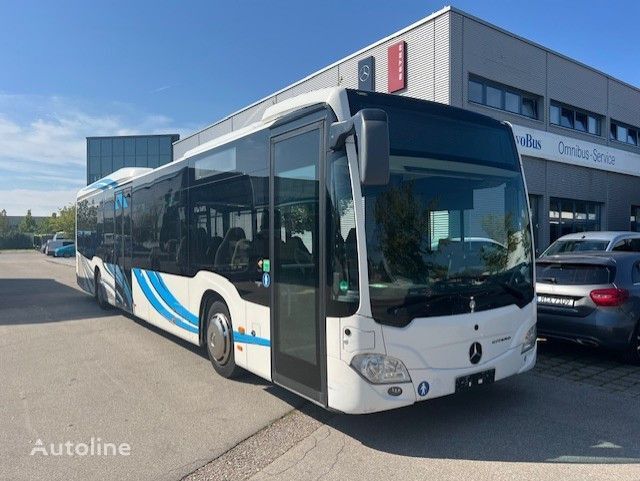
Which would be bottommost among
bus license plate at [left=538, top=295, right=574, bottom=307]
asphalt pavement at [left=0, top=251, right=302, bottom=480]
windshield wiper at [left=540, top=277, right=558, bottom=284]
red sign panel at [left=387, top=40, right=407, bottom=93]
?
asphalt pavement at [left=0, top=251, right=302, bottom=480]

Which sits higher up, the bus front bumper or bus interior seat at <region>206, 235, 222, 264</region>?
bus interior seat at <region>206, 235, 222, 264</region>

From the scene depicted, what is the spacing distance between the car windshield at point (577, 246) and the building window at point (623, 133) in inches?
481

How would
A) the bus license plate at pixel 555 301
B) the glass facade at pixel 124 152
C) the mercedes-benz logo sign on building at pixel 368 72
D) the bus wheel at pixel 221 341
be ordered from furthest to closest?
the glass facade at pixel 124 152 → the mercedes-benz logo sign on building at pixel 368 72 → the bus license plate at pixel 555 301 → the bus wheel at pixel 221 341

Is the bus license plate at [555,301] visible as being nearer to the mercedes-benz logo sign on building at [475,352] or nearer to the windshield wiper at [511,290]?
the windshield wiper at [511,290]

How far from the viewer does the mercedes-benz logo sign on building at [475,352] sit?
4.48m

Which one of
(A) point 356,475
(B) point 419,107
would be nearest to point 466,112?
(B) point 419,107

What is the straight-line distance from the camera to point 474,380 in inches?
177

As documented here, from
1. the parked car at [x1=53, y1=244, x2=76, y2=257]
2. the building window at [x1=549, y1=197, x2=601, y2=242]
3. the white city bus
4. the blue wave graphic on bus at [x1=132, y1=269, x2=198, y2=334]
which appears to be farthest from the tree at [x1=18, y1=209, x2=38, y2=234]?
the white city bus

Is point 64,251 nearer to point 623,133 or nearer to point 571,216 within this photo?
point 571,216

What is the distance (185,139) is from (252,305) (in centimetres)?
3016

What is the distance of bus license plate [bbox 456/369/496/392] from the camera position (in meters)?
4.40

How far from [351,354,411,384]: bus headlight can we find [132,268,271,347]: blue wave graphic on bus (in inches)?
80.2

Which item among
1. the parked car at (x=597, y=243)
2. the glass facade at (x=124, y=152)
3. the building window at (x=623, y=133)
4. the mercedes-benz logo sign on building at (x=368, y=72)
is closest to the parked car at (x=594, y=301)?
the parked car at (x=597, y=243)

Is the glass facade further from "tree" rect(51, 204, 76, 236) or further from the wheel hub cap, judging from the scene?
the wheel hub cap
